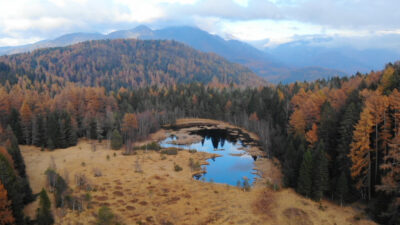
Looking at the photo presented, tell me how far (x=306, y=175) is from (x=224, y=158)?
31779 mm

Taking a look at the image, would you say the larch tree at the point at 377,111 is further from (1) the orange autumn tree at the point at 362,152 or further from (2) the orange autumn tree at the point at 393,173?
(2) the orange autumn tree at the point at 393,173

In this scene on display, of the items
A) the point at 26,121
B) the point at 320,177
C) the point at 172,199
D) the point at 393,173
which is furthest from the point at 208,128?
the point at 393,173

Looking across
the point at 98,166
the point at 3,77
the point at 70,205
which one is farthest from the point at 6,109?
the point at 3,77

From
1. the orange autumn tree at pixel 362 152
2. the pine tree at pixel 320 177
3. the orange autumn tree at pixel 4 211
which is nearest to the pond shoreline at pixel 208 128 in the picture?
the pine tree at pixel 320 177

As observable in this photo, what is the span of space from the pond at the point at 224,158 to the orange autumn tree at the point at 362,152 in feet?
65.8

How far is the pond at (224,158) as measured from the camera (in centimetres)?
5788

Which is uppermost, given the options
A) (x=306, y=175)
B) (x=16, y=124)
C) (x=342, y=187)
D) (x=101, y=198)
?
(x=16, y=124)

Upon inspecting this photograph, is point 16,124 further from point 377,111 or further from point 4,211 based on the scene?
point 377,111

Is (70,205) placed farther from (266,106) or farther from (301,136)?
(266,106)

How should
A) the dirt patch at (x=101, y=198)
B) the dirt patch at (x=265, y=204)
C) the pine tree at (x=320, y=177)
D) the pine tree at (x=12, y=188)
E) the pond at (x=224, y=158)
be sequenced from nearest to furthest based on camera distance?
the pine tree at (x=12, y=188) → the dirt patch at (x=265, y=204) → the dirt patch at (x=101, y=198) → the pine tree at (x=320, y=177) → the pond at (x=224, y=158)

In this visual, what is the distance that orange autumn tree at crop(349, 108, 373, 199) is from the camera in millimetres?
38094

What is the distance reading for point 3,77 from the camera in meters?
176

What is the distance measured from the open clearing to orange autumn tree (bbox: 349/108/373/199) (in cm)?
466

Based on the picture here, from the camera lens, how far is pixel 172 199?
43.3m
